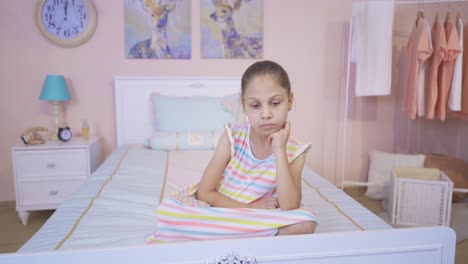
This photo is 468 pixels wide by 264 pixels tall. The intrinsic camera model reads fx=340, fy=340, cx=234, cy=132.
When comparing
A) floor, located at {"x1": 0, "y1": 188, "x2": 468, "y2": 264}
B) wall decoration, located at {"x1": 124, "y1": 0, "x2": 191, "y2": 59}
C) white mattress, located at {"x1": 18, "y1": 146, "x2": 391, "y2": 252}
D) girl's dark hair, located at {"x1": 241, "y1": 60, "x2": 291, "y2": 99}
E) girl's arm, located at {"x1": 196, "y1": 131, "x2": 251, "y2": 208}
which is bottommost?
floor, located at {"x1": 0, "y1": 188, "x2": 468, "y2": 264}

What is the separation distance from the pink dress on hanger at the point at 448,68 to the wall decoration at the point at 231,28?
136 cm

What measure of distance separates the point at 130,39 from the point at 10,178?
1467 millimetres

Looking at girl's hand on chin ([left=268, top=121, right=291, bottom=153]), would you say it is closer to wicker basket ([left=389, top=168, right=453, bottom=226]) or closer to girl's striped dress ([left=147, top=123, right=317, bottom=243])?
girl's striped dress ([left=147, top=123, right=317, bottom=243])

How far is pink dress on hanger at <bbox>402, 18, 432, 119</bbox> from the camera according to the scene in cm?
236

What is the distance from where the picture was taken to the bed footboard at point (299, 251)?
689 millimetres

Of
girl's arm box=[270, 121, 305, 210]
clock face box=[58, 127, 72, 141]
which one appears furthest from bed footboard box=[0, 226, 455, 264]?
clock face box=[58, 127, 72, 141]

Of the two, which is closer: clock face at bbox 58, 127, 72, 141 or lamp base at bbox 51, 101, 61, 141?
clock face at bbox 58, 127, 72, 141

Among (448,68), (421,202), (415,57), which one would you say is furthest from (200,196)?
(448,68)

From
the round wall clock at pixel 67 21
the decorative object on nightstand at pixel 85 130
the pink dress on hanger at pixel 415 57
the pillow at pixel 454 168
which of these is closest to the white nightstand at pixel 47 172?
the decorative object on nightstand at pixel 85 130

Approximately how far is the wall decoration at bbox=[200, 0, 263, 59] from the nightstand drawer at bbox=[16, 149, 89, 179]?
1251 mm

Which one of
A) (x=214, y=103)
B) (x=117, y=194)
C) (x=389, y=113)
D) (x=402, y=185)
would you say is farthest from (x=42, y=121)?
(x=389, y=113)

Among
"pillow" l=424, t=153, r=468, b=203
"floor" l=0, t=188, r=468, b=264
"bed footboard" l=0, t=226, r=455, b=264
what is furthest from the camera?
"pillow" l=424, t=153, r=468, b=203

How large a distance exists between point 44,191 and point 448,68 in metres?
2.95

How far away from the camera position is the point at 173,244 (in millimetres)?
719
